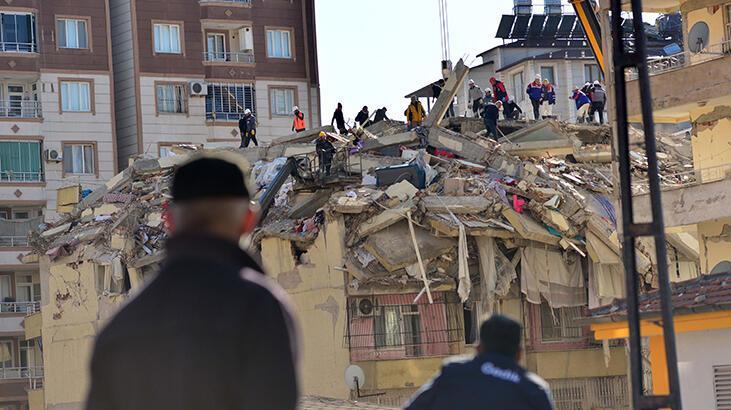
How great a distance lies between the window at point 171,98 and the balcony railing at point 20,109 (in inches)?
192

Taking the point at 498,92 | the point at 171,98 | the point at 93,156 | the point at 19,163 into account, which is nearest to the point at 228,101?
the point at 171,98

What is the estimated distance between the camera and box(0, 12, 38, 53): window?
219 ft

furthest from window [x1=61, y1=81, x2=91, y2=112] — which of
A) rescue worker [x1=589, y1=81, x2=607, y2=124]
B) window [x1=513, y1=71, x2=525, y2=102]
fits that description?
rescue worker [x1=589, y1=81, x2=607, y2=124]

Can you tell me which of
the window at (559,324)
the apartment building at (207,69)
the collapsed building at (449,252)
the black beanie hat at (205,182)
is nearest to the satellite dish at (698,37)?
the collapsed building at (449,252)

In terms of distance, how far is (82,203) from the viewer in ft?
187

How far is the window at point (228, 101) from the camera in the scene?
70250mm

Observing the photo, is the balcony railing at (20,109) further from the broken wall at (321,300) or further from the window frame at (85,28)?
the broken wall at (321,300)

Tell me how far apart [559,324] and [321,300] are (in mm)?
6582

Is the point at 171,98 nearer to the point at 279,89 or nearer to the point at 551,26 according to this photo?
the point at 279,89

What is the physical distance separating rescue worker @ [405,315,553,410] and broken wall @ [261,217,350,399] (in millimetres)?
39091

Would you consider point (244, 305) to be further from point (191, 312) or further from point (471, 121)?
point (471, 121)

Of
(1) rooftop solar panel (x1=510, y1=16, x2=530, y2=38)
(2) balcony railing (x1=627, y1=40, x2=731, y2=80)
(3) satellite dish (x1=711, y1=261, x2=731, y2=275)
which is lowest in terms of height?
(3) satellite dish (x1=711, y1=261, x2=731, y2=275)

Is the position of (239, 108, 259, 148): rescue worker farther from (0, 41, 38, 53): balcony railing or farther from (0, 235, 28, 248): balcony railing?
(0, 41, 38, 53): balcony railing

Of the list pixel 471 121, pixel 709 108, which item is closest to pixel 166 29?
pixel 471 121
